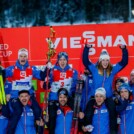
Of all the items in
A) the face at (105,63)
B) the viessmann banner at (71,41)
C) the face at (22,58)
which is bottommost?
the face at (105,63)

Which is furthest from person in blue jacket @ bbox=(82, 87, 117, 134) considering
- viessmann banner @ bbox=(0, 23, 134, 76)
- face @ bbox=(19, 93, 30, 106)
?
viessmann banner @ bbox=(0, 23, 134, 76)

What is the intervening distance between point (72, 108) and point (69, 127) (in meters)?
0.35

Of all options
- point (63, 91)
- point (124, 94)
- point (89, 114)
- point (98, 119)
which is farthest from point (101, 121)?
point (63, 91)

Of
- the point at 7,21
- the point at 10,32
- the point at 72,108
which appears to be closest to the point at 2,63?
the point at 10,32

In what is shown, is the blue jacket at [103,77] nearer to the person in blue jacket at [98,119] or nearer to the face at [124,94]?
the face at [124,94]

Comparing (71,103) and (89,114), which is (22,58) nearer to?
(71,103)

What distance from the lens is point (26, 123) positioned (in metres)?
7.42

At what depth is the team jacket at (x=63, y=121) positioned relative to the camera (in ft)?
24.3

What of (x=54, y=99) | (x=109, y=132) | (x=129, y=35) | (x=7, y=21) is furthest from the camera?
(x=7, y=21)

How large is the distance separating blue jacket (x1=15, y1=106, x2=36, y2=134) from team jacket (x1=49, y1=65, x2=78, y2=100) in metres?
0.89

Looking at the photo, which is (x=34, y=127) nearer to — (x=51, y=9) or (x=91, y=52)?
(x=91, y=52)

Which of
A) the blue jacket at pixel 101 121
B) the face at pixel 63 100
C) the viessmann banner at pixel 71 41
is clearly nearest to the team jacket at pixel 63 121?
the face at pixel 63 100

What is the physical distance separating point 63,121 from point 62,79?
3.61 feet

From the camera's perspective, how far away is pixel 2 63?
9.30 m
